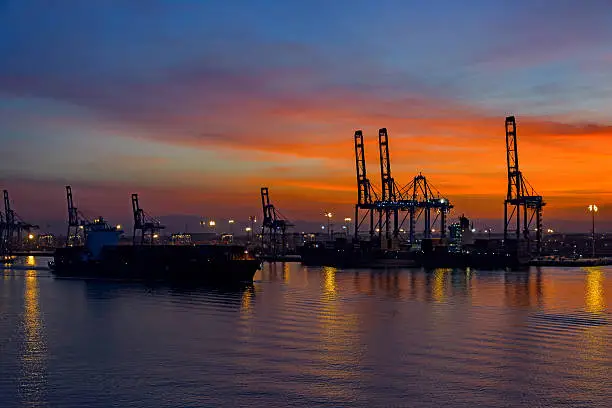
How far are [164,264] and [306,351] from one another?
60430 mm

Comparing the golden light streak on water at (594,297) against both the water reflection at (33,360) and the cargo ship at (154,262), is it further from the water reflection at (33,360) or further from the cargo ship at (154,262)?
the water reflection at (33,360)

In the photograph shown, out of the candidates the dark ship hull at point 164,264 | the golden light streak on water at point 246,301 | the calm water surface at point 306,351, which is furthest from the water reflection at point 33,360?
the dark ship hull at point 164,264

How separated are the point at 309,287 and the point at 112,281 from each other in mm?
29823

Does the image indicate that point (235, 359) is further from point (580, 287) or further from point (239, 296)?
point (580, 287)

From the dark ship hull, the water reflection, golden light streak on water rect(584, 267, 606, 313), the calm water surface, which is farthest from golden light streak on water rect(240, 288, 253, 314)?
golden light streak on water rect(584, 267, 606, 313)

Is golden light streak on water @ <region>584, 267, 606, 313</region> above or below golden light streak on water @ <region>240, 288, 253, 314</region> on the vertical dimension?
below

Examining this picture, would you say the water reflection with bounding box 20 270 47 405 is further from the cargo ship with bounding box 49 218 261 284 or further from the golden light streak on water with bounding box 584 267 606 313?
the golden light streak on water with bounding box 584 267 606 313

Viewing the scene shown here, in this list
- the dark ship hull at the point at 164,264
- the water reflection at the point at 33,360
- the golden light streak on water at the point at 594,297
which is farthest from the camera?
the dark ship hull at the point at 164,264

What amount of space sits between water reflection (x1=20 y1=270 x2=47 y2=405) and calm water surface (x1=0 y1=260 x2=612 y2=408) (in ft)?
0.29

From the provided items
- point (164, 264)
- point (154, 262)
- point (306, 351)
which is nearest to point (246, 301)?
point (306, 351)

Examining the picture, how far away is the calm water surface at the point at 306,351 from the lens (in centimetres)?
2806

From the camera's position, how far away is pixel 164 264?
9419 centimetres

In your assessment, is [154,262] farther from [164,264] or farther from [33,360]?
[33,360]

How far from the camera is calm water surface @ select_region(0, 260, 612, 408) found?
→ 2806cm
